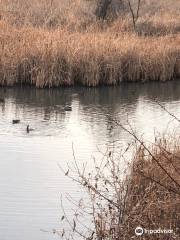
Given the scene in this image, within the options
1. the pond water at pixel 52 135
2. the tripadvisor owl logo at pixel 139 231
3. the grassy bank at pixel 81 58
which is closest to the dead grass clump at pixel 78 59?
the grassy bank at pixel 81 58

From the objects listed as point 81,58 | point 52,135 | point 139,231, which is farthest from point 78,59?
point 139,231

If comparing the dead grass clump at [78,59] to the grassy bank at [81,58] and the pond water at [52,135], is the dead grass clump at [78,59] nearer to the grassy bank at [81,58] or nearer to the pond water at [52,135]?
the grassy bank at [81,58]

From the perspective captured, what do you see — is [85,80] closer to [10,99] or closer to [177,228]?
[10,99]

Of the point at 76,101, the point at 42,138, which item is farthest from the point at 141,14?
the point at 42,138

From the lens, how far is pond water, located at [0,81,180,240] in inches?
253

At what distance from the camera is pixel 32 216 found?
631 centimetres

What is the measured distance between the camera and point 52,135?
984 cm

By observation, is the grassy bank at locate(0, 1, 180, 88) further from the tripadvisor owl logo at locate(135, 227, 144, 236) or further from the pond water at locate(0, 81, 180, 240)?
the tripadvisor owl logo at locate(135, 227, 144, 236)

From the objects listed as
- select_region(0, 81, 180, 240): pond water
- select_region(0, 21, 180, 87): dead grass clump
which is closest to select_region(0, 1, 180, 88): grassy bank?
select_region(0, 21, 180, 87): dead grass clump

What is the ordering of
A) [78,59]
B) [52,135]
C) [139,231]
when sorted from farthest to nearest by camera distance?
[78,59] < [52,135] < [139,231]

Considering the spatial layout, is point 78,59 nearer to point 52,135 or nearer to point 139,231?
point 52,135

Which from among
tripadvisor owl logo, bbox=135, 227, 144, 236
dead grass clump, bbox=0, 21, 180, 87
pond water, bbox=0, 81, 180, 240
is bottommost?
pond water, bbox=0, 81, 180, 240

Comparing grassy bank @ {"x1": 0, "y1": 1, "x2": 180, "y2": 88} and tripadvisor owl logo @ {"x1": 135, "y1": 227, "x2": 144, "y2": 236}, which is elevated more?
grassy bank @ {"x1": 0, "y1": 1, "x2": 180, "y2": 88}

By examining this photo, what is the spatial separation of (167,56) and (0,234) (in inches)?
407
